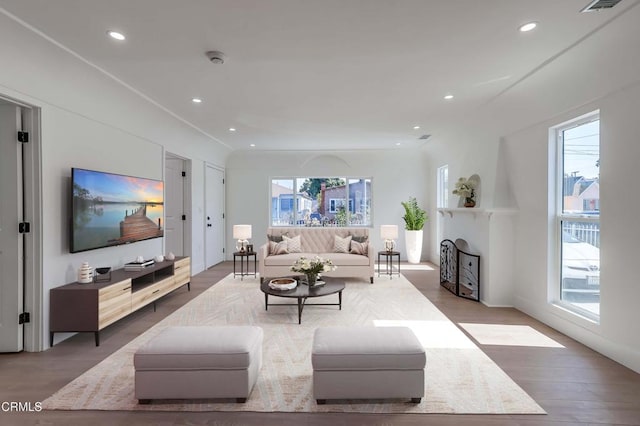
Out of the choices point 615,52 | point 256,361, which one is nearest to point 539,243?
point 615,52

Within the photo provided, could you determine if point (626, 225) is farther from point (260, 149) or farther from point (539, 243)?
point (260, 149)

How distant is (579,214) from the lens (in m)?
3.28

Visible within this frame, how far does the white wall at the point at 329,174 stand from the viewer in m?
8.02

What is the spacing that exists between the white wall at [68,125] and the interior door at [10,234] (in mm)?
184

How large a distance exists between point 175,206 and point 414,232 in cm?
514

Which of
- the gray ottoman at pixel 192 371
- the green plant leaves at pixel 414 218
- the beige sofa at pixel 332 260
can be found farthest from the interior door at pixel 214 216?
the gray ottoman at pixel 192 371

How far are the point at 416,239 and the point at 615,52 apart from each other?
17.3 ft

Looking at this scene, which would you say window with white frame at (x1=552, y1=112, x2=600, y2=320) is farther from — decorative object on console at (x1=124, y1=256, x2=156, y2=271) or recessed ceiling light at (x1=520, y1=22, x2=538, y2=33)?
decorative object on console at (x1=124, y1=256, x2=156, y2=271)

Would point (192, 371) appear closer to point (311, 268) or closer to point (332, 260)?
point (311, 268)

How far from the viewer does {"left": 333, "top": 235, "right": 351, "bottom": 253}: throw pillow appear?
604 cm

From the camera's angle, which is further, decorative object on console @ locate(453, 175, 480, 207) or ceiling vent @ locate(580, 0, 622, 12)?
decorative object on console @ locate(453, 175, 480, 207)

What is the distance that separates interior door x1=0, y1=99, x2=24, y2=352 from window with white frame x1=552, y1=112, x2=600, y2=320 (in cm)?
529

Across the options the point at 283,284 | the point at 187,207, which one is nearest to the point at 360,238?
the point at 283,284

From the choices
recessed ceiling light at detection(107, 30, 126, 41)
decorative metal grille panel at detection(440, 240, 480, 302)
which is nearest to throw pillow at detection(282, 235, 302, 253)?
decorative metal grille panel at detection(440, 240, 480, 302)
